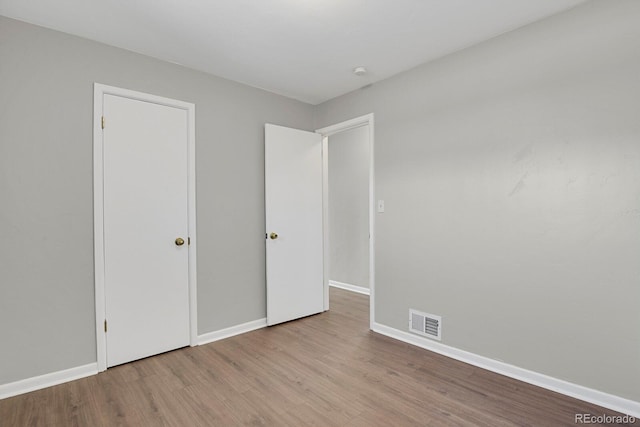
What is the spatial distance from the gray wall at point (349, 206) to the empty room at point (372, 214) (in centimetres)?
156

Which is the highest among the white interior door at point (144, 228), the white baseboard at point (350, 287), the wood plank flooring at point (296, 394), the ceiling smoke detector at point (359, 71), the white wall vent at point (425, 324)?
the ceiling smoke detector at point (359, 71)

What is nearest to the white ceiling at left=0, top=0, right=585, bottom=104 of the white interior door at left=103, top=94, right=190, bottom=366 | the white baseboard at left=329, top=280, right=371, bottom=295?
the white interior door at left=103, top=94, right=190, bottom=366

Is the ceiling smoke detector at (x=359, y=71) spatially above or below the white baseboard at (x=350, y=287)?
above

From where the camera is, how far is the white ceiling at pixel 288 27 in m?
2.02

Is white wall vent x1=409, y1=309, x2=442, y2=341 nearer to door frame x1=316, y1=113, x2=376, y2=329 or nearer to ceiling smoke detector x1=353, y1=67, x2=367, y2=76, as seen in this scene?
door frame x1=316, y1=113, x2=376, y2=329

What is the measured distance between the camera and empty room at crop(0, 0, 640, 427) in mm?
1964

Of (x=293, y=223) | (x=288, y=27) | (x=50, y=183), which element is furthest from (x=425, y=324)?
(x=50, y=183)

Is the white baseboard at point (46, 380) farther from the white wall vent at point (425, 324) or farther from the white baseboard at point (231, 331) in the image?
the white wall vent at point (425, 324)

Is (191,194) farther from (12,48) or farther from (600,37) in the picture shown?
(600,37)

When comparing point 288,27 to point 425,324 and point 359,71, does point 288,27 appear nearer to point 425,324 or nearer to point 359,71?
point 359,71

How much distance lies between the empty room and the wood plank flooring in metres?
0.02

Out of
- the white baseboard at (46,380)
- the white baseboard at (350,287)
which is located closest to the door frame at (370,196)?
the white baseboard at (350,287)

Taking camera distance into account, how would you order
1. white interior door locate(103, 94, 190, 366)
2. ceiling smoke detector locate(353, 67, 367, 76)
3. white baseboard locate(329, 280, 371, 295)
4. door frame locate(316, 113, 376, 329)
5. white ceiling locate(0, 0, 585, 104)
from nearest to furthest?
1. white ceiling locate(0, 0, 585, 104)
2. white interior door locate(103, 94, 190, 366)
3. ceiling smoke detector locate(353, 67, 367, 76)
4. door frame locate(316, 113, 376, 329)
5. white baseboard locate(329, 280, 371, 295)

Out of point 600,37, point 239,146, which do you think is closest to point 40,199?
point 239,146
